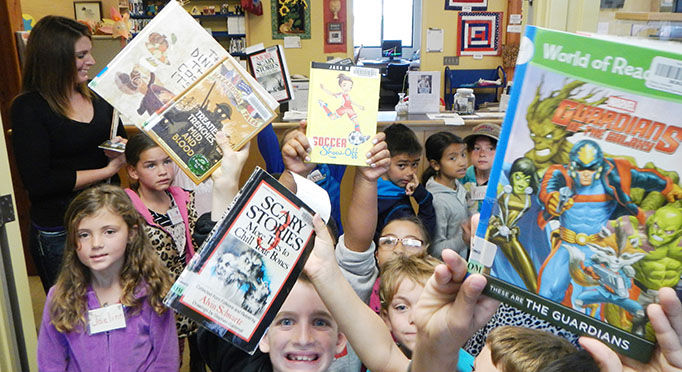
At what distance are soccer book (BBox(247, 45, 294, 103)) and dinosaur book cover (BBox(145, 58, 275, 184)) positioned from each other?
55.6 inches

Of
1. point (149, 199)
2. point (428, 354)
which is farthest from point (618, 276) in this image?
point (149, 199)

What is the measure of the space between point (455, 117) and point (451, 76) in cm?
415

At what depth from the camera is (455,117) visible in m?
3.85

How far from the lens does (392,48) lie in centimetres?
1103

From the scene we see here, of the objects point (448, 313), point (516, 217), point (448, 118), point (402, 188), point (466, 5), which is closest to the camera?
point (516, 217)

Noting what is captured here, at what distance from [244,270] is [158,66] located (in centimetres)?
80

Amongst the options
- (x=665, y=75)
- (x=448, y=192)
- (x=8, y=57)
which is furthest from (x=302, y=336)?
(x=8, y=57)

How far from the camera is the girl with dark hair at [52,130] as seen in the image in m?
2.09

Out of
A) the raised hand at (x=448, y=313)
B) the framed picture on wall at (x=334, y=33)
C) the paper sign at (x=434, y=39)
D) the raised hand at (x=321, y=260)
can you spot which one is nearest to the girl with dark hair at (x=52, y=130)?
the raised hand at (x=321, y=260)

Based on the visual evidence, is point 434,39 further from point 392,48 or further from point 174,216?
point 174,216

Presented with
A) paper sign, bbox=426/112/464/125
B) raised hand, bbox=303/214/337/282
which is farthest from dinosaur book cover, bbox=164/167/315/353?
paper sign, bbox=426/112/464/125

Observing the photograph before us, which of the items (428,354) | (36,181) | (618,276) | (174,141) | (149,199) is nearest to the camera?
(618,276)

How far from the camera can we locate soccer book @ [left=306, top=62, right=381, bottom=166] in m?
1.51

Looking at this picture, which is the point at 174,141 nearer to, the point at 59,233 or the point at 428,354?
the point at 428,354
